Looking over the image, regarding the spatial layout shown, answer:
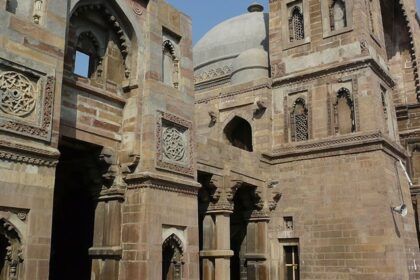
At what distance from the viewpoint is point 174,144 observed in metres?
9.89

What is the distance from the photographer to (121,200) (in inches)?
367

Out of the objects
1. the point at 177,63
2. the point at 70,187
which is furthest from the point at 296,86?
the point at 70,187

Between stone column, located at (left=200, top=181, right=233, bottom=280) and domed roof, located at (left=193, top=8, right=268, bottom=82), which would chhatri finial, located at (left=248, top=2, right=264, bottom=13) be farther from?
stone column, located at (left=200, top=181, right=233, bottom=280)

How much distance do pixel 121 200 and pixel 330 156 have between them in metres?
6.35

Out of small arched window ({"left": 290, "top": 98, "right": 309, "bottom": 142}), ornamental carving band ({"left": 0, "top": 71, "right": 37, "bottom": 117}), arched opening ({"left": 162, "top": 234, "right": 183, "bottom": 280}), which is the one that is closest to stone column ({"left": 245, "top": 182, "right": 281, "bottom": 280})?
small arched window ({"left": 290, "top": 98, "right": 309, "bottom": 142})

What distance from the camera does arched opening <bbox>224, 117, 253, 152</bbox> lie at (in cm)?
1604

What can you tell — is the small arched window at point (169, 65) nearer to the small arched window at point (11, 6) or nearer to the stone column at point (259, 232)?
the small arched window at point (11, 6)

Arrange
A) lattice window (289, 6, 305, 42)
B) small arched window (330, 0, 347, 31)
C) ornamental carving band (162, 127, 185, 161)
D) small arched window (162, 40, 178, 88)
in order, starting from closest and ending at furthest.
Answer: ornamental carving band (162, 127, 185, 161) → small arched window (162, 40, 178, 88) → small arched window (330, 0, 347, 31) → lattice window (289, 6, 305, 42)

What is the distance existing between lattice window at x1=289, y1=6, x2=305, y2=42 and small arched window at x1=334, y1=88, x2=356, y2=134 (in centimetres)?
242

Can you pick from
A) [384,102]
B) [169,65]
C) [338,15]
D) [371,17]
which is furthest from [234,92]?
[169,65]

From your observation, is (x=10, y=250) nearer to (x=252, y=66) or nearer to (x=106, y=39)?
(x=106, y=39)

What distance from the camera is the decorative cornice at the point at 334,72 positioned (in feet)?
44.4

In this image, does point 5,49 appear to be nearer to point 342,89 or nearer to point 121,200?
point 121,200

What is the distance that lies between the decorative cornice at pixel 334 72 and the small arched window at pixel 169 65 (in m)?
5.11
